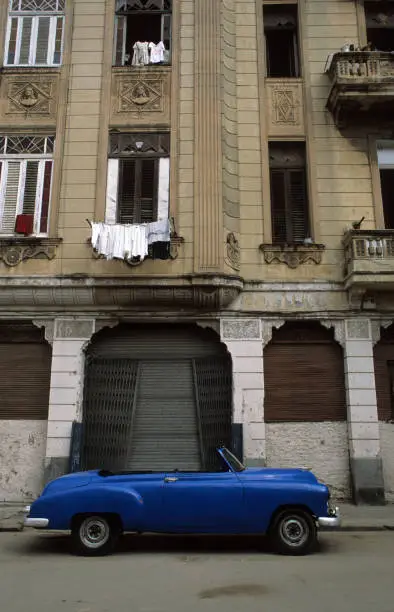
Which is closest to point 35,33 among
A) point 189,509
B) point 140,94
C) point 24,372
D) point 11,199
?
point 140,94

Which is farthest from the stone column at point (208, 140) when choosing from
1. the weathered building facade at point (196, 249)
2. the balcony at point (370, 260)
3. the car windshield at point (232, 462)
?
the car windshield at point (232, 462)

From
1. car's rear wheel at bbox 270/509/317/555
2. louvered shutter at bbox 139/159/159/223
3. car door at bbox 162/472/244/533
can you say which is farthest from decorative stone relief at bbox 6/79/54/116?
car's rear wheel at bbox 270/509/317/555

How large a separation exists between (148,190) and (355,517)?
8.05 metres

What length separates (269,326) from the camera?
11688 mm

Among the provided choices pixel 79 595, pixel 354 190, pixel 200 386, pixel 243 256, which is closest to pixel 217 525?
pixel 79 595

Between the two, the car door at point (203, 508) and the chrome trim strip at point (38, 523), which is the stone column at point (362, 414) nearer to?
the car door at point (203, 508)

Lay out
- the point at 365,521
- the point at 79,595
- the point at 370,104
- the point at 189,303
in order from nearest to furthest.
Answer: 1. the point at 79,595
2. the point at 365,521
3. the point at 189,303
4. the point at 370,104

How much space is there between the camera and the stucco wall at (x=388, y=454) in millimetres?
11031

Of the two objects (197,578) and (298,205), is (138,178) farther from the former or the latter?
(197,578)

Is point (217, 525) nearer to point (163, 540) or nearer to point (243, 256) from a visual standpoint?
point (163, 540)

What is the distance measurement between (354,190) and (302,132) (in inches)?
74.7

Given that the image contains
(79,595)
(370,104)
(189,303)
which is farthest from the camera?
(370,104)

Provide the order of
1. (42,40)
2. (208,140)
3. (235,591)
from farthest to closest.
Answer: (42,40)
(208,140)
(235,591)

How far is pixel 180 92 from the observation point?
1266 centimetres
